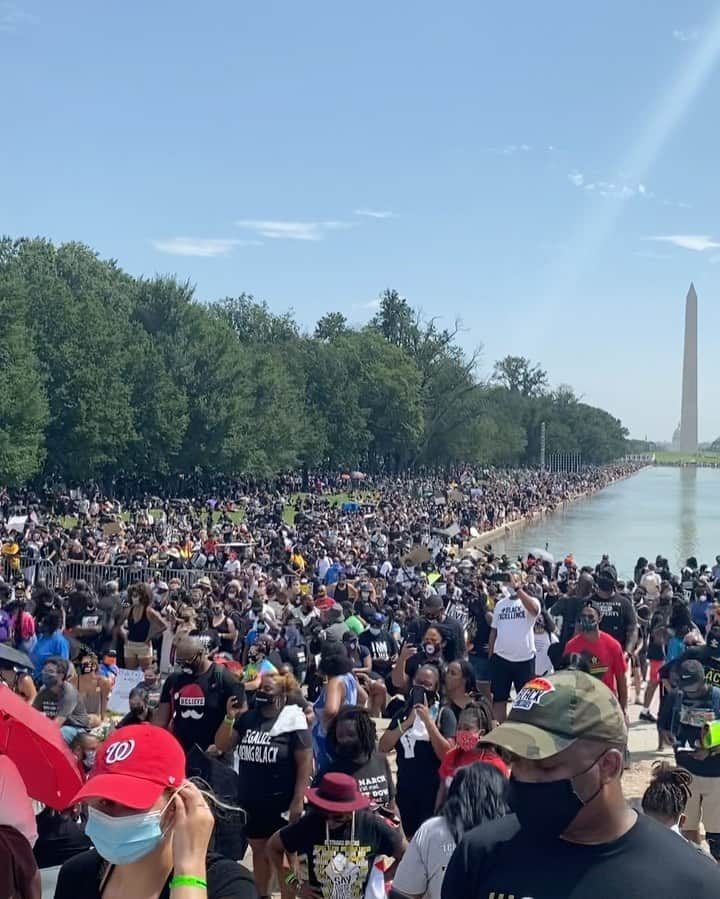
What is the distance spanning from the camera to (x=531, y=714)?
2354 millimetres

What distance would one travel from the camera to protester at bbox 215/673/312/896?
5625mm

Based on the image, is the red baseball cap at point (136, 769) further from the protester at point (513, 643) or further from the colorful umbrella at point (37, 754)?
the protester at point (513, 643)

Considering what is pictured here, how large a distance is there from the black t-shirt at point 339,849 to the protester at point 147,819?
197 cm

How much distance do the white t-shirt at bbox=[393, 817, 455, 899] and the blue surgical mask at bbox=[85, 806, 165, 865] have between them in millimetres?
1823

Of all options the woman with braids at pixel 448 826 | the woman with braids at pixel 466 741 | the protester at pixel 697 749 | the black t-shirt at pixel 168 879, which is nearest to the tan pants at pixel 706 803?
the protester at pixel 697 749

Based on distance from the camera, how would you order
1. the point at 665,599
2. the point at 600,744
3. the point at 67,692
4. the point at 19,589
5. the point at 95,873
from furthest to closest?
the point at 19,589 → the point at 665,599 → the point at 67,692 → the point at 95,873 → the point at 600,744

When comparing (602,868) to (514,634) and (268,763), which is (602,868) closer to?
(268,763)

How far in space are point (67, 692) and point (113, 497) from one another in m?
47.1

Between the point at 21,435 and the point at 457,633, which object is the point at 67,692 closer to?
the point at 457,633

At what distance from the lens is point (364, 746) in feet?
16.6

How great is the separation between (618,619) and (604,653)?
1964 mm

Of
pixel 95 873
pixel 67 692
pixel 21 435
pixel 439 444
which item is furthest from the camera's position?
pixel 439 444

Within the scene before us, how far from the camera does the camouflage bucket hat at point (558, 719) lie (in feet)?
7.45

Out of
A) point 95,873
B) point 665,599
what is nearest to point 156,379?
point 665,599
